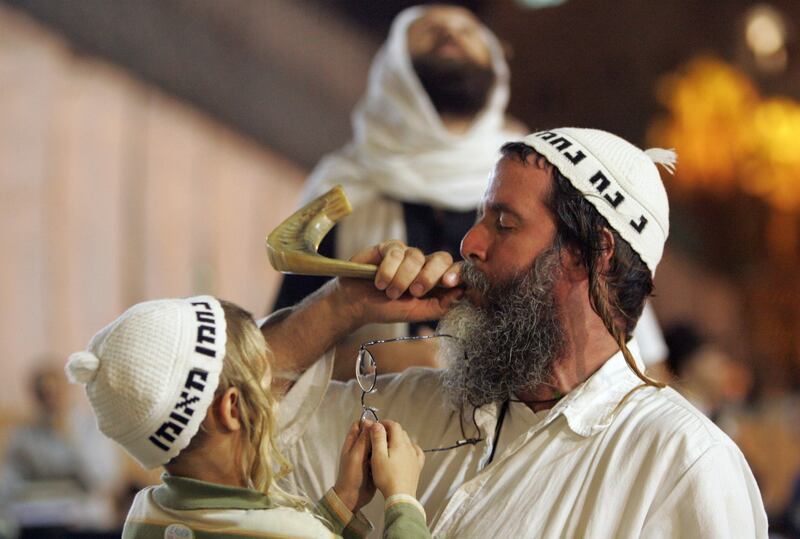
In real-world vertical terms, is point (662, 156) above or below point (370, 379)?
above

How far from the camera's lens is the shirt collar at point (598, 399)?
6.66 feet

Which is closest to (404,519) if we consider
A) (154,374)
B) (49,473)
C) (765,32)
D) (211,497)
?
(211,497)

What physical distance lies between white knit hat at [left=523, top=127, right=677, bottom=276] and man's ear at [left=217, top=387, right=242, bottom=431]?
72 cm

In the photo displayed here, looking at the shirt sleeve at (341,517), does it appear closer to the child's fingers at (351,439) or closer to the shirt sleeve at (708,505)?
the child's fingers at (351,439)

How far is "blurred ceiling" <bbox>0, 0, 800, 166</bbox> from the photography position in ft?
21.7

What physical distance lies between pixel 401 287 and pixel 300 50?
5157 millimetres

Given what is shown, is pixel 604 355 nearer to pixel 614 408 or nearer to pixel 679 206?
pixel 614 408

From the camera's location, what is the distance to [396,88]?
13.1 feet

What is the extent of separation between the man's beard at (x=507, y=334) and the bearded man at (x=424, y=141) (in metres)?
1.21

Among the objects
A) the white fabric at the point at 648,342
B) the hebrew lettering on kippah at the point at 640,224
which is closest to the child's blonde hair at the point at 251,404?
the hebrew lettering on kippah at the point at 640,224

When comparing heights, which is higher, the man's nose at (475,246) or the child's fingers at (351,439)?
the man's nose at (475,246)

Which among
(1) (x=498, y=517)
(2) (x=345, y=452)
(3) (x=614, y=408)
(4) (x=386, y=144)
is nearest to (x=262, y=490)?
(2) (x=345, y=452)

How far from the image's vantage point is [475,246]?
219 centimetres

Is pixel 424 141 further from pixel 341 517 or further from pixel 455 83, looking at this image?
pixel 341 517
